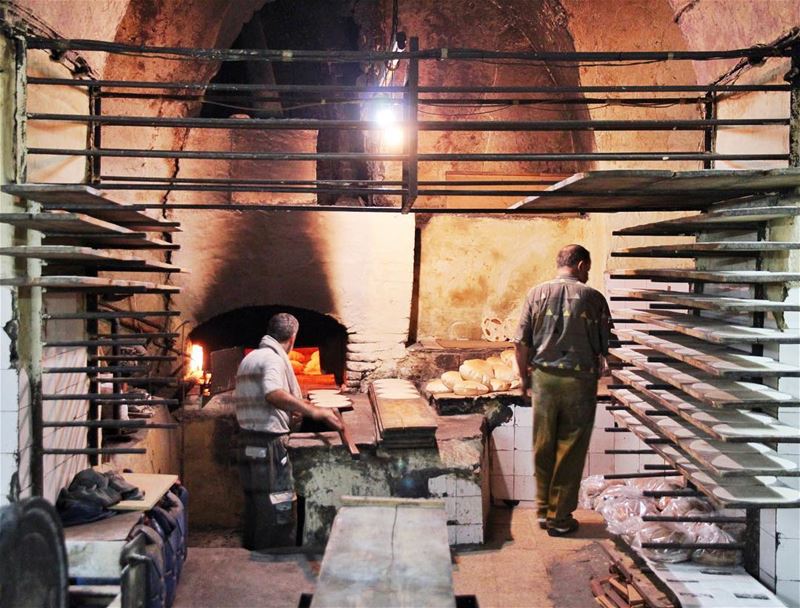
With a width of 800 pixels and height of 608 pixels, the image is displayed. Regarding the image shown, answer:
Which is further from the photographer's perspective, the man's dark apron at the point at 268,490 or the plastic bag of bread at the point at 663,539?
the man's dark apron at the point at 268,490

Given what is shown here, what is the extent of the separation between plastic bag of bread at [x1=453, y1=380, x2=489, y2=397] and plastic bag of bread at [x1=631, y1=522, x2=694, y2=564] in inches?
95.3

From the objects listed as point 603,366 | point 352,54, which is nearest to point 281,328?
point 352,54

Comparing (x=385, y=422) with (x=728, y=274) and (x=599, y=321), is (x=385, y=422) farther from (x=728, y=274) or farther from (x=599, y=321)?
(x=728, y=274)

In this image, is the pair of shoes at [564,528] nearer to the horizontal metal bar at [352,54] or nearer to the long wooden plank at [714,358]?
the long wooden plank at [714,358]

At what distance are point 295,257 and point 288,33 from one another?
4692 mm

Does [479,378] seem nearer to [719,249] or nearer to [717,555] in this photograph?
[717,555]

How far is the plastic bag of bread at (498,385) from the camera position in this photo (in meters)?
6.53

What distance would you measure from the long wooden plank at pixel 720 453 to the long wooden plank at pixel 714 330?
50 centimetres

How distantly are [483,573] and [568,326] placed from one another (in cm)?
192

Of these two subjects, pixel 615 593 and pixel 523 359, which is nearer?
pixel 615 593

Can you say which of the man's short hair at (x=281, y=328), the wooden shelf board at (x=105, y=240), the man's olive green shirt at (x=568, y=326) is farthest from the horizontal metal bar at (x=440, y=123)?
the man's short hair at (x=281, y=328)

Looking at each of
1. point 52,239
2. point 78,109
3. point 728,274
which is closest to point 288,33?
point 78,109

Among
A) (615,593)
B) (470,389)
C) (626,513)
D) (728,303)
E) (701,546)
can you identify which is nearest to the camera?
(728,303)

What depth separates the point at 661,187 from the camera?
358 cm
